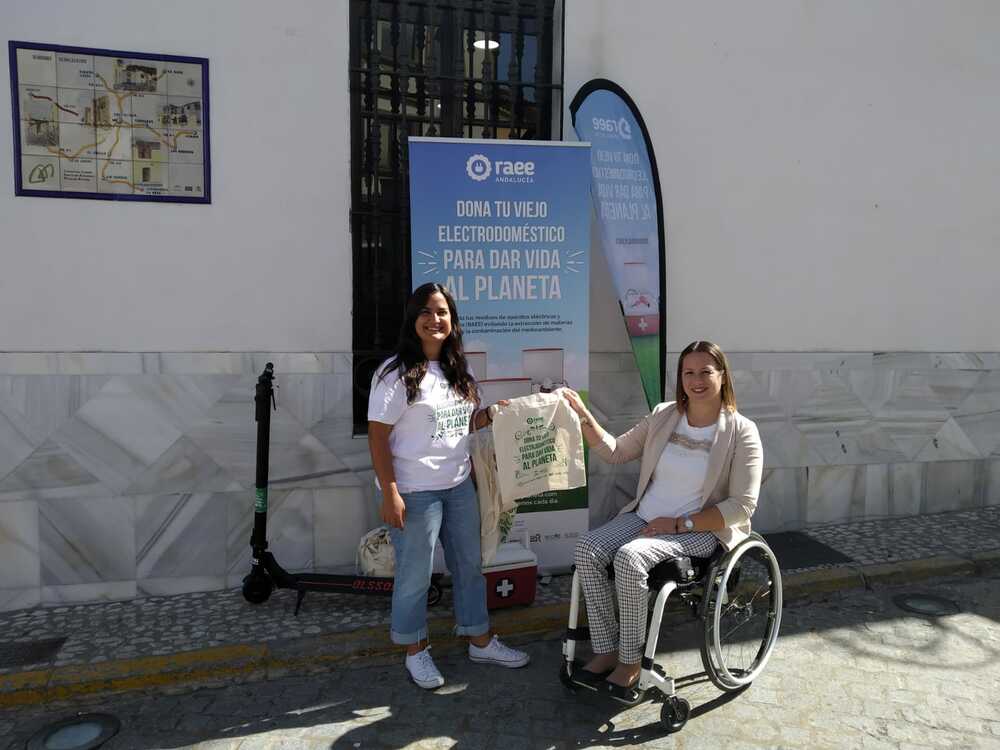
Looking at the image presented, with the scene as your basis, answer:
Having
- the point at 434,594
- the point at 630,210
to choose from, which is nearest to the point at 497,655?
the point at 434,594

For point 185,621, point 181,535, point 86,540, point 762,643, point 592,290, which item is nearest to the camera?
point 762,643

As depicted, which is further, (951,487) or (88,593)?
(951,487)

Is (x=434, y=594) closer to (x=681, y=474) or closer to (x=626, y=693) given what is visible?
(x=626, y=693)

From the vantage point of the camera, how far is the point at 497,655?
3812mm

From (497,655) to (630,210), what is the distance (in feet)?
8.82

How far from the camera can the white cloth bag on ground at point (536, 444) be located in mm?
3672

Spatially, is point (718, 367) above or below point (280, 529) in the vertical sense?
above

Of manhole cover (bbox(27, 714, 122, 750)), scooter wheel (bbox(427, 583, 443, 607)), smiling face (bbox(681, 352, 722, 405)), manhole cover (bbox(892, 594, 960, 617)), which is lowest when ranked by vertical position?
manhole cover (bbox(27, 714, 122, 750))

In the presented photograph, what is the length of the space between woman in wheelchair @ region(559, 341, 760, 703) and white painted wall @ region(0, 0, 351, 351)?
2.06m

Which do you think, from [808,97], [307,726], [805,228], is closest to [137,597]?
[307,726]

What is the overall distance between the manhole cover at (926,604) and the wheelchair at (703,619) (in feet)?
4.19

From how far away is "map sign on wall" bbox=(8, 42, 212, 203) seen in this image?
418cm

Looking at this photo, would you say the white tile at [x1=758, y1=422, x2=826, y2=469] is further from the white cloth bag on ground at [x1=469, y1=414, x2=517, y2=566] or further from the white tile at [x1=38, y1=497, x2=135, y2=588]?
the white tile at [x1=38, y1=497, x2=135, y2=588]

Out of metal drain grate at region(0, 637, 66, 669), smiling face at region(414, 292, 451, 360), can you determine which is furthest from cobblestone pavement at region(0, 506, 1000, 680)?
smiling face at region(414, 292, 451, 360)
